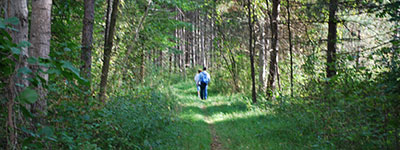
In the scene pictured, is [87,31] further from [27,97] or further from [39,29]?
[27,97]

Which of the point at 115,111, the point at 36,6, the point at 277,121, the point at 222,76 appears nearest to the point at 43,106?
the point at 36,6

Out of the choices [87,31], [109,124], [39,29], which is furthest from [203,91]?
[39,29]

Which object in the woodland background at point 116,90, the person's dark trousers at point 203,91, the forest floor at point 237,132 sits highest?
the woodland background at point 116,90

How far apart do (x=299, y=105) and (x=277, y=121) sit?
1201mm

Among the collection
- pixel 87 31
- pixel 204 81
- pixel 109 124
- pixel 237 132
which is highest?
pixel 87 31

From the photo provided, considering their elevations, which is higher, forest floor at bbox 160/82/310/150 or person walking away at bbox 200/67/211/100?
person walking away at bbox 200/67/211/100

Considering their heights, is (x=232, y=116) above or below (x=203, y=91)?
below

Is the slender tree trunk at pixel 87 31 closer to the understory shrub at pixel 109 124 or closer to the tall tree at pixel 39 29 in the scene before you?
the understory shrub at pixel 109 124

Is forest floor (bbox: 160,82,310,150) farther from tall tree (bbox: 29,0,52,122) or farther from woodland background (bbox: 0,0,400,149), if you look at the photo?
tall tree (bbox: 29,0,52,122)

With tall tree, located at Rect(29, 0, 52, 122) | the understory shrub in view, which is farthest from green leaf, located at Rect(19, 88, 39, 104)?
tall tree, located at Rect(29, 0, 52, 122)

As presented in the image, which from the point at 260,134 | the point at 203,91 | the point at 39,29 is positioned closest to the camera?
the point at 39,29

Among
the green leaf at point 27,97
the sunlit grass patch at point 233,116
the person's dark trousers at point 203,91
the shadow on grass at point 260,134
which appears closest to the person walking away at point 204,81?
the person's dark trousers at point 203,91

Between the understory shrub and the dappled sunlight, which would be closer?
the understory shrub

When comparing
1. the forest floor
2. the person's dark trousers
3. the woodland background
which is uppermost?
the woodland background
